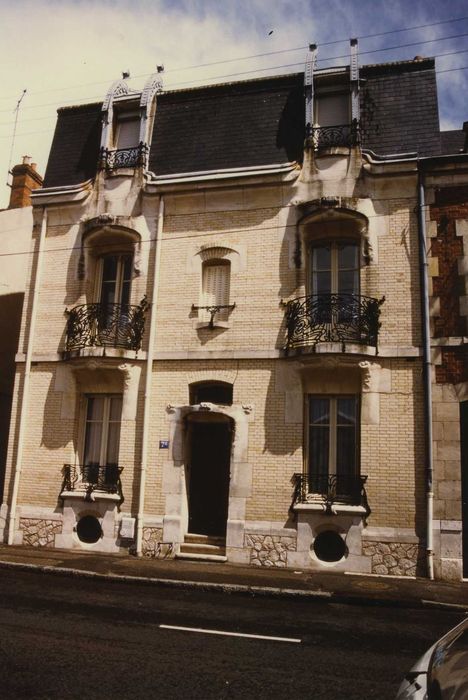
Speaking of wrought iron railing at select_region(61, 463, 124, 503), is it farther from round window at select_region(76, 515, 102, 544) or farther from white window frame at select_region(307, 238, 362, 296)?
white window frame at select_region(307, 238, 362, 296)

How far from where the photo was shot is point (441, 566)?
1108cm

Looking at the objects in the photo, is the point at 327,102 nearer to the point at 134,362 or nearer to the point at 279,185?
the point at 279,185

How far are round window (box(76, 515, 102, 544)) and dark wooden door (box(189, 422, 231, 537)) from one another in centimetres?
218

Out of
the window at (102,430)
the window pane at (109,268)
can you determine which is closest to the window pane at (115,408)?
the window at (102,430)

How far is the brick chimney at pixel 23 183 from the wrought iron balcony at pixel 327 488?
1250 cm

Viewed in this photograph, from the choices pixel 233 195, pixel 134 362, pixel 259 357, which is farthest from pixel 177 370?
pixel 233 195

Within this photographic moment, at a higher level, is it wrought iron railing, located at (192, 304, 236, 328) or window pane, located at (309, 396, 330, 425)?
wrought iron railing, located at (192, 304, 236, 328)

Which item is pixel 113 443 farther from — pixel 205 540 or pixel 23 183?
pixel 23 183

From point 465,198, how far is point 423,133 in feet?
6.05

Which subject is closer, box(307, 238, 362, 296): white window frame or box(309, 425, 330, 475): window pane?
box(309, 425, 330, 475): window pane

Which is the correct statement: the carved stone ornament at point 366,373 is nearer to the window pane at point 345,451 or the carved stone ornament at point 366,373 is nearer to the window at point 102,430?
the window pane at point 345,451

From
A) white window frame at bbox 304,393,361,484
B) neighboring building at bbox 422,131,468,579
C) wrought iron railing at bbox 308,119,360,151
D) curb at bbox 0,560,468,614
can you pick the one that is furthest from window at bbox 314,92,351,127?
curb at bbox 0,560,468,614

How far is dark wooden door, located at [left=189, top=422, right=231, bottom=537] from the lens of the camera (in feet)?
42.7

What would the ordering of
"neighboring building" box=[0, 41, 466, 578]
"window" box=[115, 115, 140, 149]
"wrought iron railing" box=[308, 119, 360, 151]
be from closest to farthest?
"neighboring building" box=[0, 41, 466, 578] < "wrought iron railing" box=[308, 119, 360, 151] < "window" box=[115, 115, 140, 149]
